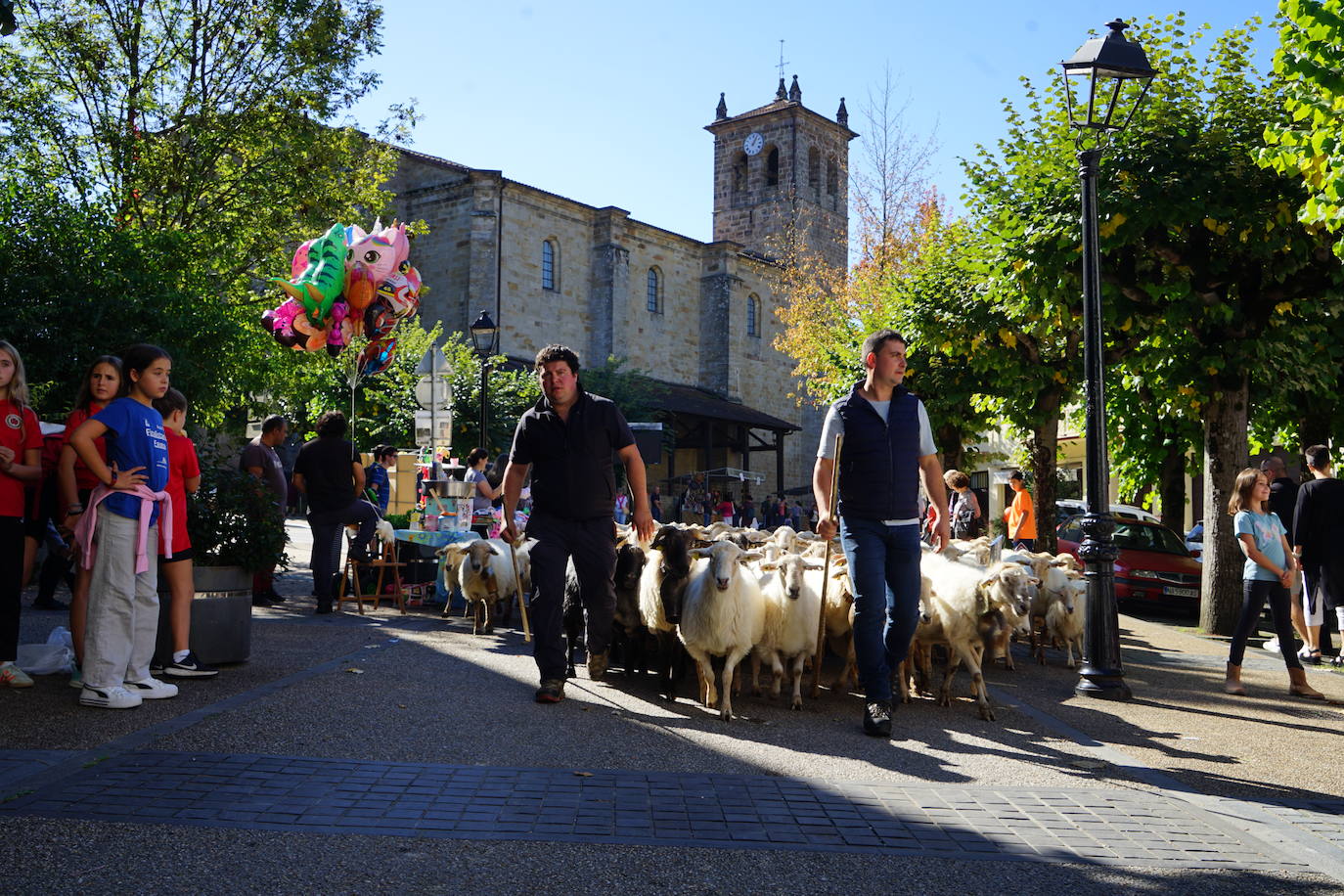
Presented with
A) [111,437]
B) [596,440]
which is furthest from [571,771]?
[111,437]

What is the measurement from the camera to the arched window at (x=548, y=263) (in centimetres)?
4875

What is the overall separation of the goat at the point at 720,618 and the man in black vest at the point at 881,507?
78 cm

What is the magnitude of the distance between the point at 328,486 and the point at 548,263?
37.7 m

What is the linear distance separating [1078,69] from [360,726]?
24.5 ft

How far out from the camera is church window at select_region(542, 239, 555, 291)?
4869cm

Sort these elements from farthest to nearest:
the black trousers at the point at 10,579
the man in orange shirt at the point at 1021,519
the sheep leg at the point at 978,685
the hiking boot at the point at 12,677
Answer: the man in orange shirt at the point at 1021,519 → the sheep leg at the point at 978,685 → the hiking boot at the point at 12,677 → the black trousers at the point at 10,579

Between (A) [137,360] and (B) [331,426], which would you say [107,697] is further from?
(B) [331,426]

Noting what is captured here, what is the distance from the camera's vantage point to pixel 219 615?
821 cm

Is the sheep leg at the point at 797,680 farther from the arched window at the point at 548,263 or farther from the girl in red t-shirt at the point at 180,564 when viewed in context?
the arched window at the point at 548,263

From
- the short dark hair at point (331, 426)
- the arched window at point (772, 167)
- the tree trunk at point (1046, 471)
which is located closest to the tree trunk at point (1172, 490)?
the tree trunk at point (1046, 471)

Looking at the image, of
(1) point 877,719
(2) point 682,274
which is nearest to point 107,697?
(1) point 877,719

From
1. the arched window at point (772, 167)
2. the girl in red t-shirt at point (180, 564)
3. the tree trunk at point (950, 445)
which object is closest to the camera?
the girl in red t-shirt at point (180, 564)

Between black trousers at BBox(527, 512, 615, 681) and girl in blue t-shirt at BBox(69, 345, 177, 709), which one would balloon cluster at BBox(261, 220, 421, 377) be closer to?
girl in blue t-shirt at BBox(69, 345, 177, 709)

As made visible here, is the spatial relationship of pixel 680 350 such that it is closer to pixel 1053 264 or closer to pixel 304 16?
pixel 304 16
